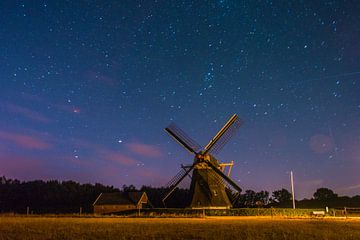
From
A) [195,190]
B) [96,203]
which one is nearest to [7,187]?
[96,203]

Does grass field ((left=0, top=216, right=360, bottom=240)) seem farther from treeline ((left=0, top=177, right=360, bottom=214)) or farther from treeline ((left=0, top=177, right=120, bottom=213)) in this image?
treeline ((left=0, top=177, right=120, bottom=213))

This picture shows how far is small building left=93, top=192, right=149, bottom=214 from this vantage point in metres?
62.8

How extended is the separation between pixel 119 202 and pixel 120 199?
2.27 ft

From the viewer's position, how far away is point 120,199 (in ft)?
210

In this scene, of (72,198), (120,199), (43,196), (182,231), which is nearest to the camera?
(182,231)

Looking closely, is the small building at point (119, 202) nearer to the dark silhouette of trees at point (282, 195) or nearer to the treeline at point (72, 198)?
the treeline at point (72, 198)

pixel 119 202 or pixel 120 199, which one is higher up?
pixel 120 199

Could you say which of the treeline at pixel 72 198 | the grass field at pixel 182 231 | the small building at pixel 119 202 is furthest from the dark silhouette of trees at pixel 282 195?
the grass field at pixel 182 231

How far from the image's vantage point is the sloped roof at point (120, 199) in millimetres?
63322

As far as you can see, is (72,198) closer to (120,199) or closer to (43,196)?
(43,196)

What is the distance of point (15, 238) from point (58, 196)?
3054 inches

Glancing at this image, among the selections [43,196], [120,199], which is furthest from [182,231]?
[43,196]

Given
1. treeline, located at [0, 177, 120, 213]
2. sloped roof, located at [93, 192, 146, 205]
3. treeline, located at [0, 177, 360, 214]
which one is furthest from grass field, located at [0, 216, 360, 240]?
treeline, located at [0, 177, 120, 213]

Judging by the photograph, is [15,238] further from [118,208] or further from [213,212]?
[118,208]
